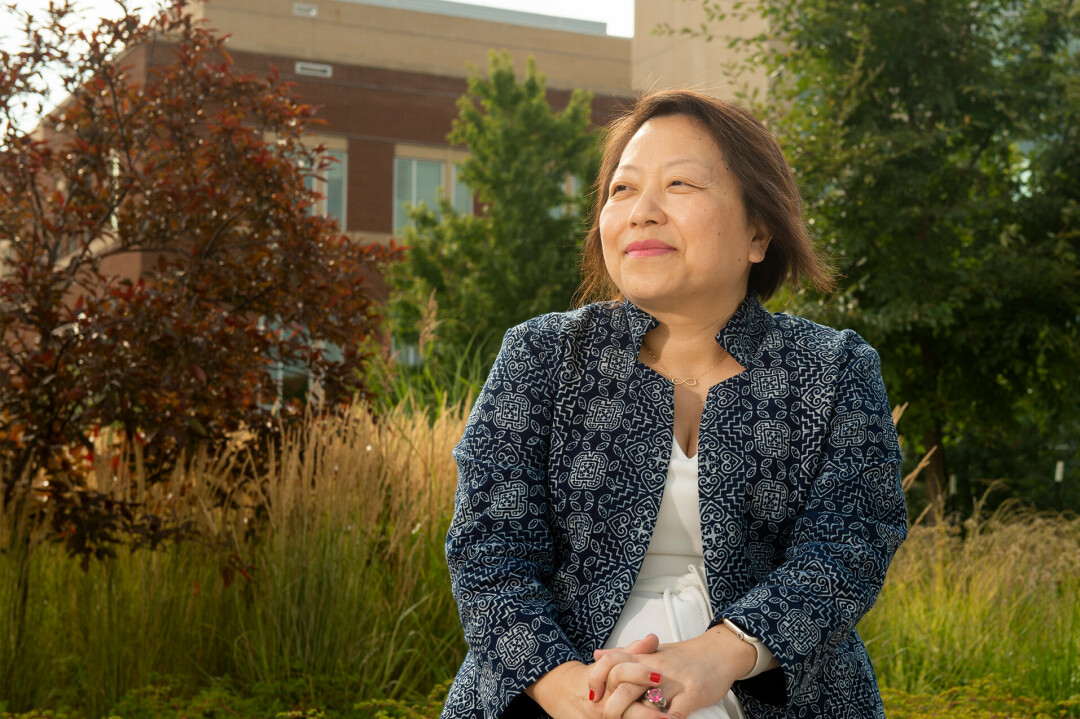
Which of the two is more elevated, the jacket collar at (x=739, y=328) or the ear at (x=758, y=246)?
the ear at (x=758, y=246)

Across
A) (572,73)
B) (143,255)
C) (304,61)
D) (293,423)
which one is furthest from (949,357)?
(572,73)

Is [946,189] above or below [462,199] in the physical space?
below

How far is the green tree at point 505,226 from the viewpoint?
668 inches

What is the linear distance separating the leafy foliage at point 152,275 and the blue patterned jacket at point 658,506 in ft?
7.25

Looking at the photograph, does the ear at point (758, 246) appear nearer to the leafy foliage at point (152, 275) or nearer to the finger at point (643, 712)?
the finger at point (643, 712)

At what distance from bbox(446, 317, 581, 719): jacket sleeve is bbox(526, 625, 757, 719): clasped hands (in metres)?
0.05

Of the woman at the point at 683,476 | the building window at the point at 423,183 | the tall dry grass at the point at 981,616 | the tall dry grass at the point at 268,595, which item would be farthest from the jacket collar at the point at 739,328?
the building window at the point at 423,183

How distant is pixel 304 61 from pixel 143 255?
342 inches

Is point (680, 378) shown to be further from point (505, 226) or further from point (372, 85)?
point (372, 85)

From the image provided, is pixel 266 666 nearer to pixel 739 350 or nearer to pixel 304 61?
pixel 739 350

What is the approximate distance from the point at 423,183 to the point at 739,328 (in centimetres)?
2700

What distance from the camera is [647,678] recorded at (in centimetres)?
168

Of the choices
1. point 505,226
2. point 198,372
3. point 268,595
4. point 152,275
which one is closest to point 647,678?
point 268,595

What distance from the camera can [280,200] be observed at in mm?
4633
